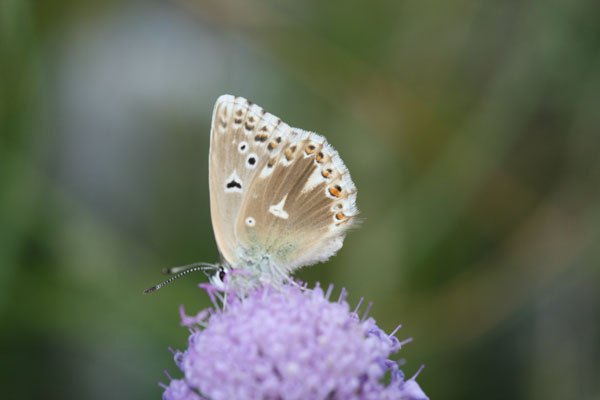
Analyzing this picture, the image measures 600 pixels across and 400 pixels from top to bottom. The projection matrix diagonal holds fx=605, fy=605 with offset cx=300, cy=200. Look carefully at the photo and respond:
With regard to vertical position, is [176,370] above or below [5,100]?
below

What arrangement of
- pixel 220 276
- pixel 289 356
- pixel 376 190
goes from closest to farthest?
pixel 289 356 → pixel 220 276 → pixel 376 190

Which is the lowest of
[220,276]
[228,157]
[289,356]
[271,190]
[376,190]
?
[289,356]

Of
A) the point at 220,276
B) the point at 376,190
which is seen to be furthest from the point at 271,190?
the point at 376,190

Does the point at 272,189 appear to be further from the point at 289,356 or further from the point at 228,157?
the point at 289,356

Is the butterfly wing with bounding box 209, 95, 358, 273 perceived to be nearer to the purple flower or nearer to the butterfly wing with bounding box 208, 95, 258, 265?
the butterfly wing with bounding box 208, 95, 258, 265

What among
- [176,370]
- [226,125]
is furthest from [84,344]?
[226,125]

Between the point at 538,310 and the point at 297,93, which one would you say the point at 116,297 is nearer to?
the point at 297,93
